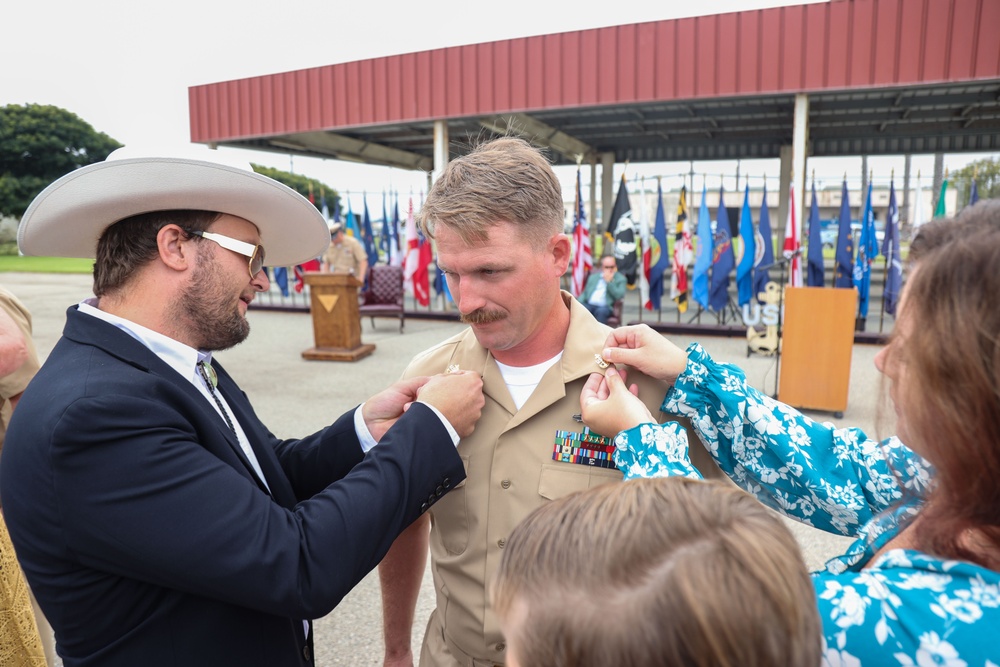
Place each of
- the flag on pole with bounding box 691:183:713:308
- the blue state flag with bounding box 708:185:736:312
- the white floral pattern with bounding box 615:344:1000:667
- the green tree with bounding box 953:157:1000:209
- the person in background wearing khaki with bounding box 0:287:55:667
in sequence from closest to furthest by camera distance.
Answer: the white floral pattern with bounding box 615:344:1000:667, the person in background wearing khaki with bounding box 0:287:55:667, the blue state flag with bounding box 708:185:736:312, the flag on pole with bounding box 691:183:713:308, the green tree with bounding box 953:157:1000:209

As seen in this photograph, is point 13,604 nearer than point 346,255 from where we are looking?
Yes

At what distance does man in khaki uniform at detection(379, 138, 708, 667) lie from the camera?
1.58 meters

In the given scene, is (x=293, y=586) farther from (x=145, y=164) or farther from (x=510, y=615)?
(x=145, y=164)

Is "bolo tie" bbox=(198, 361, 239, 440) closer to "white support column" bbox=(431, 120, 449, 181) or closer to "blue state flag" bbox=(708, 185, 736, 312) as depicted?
"blue state flag" bbox=(708, 185, 736, 312)

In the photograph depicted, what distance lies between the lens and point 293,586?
114 cm

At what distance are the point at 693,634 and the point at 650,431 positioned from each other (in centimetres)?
65

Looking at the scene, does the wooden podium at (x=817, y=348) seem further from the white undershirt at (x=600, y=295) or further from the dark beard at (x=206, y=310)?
the dark beard at (x=206, y=310)

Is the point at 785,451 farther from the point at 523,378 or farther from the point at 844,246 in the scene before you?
the point at 844,246

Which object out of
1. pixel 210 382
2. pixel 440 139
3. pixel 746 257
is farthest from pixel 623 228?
pixel 210 382

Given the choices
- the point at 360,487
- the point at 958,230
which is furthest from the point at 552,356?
the point at 958,230

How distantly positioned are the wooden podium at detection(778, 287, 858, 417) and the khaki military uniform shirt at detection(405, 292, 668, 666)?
17.8 feet

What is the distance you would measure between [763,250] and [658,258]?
1.90 meters

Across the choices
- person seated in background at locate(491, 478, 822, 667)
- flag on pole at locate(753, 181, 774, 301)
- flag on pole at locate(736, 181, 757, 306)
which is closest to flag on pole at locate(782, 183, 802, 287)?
flag on pole at locate(753, 181, 774, 301)

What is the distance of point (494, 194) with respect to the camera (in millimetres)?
1564
